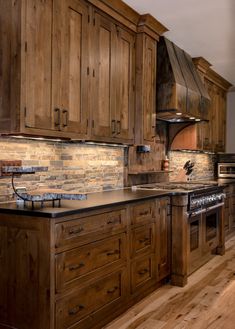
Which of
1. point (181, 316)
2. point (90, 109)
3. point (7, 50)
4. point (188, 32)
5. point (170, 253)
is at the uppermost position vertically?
point (188, 32)

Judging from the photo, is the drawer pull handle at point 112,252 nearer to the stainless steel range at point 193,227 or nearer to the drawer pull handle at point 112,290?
the drawer pull handle at point 112,290

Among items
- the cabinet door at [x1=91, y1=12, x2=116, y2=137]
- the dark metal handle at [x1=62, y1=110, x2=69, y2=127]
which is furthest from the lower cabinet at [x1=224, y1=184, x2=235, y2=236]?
the dark metal handle at [x1=62, y1=110, x2=69, y2=127]

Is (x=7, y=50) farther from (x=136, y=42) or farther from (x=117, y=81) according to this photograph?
(x=136, y=42)

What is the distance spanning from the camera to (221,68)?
5703 millimetres

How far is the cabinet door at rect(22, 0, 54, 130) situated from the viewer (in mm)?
2467

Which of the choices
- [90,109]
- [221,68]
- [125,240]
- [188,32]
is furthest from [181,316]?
[221,68]

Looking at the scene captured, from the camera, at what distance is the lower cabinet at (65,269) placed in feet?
7.30

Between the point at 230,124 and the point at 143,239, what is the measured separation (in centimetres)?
477

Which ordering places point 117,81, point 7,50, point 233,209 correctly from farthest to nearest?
point 233,209 → point 117,81 → point 7,50

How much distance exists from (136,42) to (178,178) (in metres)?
2.10

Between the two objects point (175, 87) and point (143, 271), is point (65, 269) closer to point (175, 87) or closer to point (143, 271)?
point (143, 271)

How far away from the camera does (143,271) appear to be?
3285mm

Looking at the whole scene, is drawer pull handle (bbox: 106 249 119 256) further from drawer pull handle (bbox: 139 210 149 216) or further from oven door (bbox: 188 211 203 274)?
oven door (bbox: 188 211 203 274)

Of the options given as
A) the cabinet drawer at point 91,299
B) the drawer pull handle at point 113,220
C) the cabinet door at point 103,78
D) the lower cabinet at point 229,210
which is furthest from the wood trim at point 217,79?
the cabinet drawer at point 91,299
